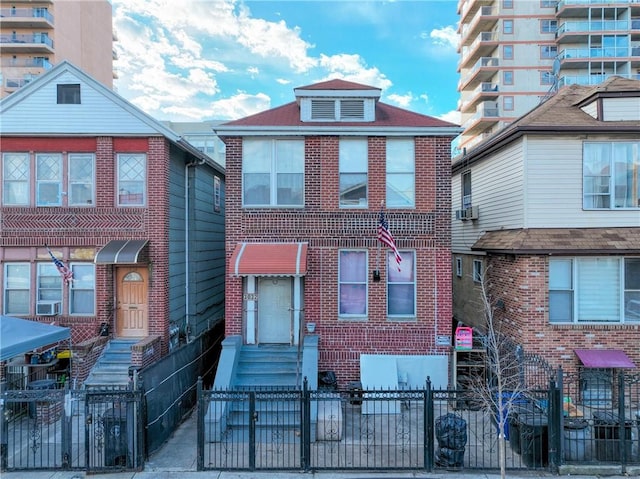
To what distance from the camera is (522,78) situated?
3825 cm

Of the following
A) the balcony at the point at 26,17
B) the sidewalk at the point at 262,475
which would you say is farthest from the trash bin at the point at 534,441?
the balcony at the point at 26,17

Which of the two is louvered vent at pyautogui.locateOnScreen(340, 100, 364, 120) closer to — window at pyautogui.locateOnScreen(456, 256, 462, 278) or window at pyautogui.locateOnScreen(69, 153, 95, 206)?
window at pyautogui.locateOnScreen(69, 153, 95, 206)

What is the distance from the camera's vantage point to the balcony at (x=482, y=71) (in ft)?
126

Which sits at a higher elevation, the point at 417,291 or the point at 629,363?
the point at 417,291

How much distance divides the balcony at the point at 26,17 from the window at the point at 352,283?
139 feet

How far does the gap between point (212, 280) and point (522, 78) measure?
37336 millimetres

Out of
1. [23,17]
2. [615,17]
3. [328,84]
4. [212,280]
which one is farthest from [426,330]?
[23,17]

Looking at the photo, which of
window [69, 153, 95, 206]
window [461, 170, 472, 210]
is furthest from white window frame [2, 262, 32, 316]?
window [461, 170, 472, 210]

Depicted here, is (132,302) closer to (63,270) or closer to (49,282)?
(63,270)

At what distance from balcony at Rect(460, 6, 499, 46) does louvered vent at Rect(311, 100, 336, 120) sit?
35.7 meters

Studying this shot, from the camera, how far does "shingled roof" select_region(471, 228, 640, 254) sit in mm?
9898

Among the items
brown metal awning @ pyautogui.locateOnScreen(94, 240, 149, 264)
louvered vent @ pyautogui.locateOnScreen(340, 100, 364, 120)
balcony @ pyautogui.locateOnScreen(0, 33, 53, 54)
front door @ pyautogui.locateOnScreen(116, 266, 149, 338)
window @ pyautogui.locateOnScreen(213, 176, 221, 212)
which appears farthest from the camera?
balcony @ pyautogui.locateOnScreen(0, 33, 53, 54)

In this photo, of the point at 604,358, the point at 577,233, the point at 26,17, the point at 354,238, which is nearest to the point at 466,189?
the point at 577,233

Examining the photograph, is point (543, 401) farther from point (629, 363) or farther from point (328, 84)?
point (328, 84)
